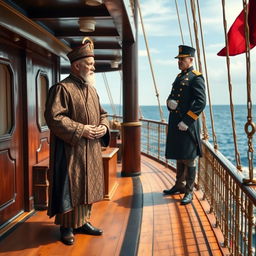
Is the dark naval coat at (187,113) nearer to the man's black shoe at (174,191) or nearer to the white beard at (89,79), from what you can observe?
the man's black shoe at (174,191)

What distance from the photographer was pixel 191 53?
3.58m

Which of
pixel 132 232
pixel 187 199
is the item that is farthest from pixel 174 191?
pixel 132 232

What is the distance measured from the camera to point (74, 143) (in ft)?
8.13

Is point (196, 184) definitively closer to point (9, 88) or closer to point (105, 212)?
point (105, 212)

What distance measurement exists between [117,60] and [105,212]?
4.16 meters

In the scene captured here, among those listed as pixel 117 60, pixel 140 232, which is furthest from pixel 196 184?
pixel 117 60

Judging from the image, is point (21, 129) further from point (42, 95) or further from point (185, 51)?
point (185, 51)

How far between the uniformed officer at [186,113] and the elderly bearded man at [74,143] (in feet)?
3.72

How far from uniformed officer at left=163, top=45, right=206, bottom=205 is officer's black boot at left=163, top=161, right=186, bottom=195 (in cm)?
20

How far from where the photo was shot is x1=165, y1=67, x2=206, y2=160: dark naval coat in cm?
346

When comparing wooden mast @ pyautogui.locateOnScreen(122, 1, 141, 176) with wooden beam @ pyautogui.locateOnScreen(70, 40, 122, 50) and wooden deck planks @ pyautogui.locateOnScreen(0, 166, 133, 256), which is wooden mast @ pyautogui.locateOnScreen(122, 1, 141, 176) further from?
wooden deck planks @ pyautogui.locateOnScreen(0, 166, 133, 256)

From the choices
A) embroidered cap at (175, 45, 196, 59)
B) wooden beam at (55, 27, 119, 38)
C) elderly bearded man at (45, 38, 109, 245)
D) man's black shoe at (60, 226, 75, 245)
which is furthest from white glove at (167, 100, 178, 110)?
man's black shoe at (60, 226, 75, 245)

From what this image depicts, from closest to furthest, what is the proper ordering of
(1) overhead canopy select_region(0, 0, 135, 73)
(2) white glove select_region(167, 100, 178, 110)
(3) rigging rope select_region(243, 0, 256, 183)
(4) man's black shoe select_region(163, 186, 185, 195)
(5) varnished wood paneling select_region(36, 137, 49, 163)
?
(3) rigging rope select_region(243, 0, 256, 183) → (1) overhead canopy select_region(0, 0, 135, 73) → (2) white glove select_region(167, 100, 178, 110) → (5) varnished wood paneling select_region(36, 137, 49, 163) → (4) man's black shoe select_region(163, 186, 185, 195)

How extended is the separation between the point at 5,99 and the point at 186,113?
177cm
